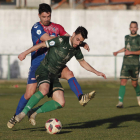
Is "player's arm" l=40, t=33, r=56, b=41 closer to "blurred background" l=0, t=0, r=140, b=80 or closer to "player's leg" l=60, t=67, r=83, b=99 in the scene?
"player's leg" l=60, t=67, r=83, b=99

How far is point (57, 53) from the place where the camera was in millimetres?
7145

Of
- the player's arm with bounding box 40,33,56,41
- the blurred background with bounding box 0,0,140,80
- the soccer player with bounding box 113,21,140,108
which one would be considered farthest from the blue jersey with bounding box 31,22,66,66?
the blurred background with bounding box 0,0,140,80

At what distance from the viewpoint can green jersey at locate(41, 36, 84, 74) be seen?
23.2ft

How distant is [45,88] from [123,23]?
64.6 ft

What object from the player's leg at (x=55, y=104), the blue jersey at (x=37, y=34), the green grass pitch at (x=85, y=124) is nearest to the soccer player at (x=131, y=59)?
the green grass pitch at (x=85, y=124)

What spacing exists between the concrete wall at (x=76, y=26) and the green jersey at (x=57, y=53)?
723 inches

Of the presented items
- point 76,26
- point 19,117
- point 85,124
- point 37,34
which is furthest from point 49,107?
point 76,26

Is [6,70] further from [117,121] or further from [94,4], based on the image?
[117,121]

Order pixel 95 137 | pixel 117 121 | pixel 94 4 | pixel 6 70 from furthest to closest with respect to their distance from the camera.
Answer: pixel 94 4 → pixel 6 70 → pixel 117 121 → pixel 95 137

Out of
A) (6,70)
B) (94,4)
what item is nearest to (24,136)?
(6,70)

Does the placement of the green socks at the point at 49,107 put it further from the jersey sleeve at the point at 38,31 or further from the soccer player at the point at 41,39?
the jersey sleeve at the point at 38,31

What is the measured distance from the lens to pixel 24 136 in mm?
6977

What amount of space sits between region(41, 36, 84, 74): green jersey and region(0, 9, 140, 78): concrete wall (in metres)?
18.4

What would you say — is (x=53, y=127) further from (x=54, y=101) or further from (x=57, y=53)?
(x=57, y=53)
